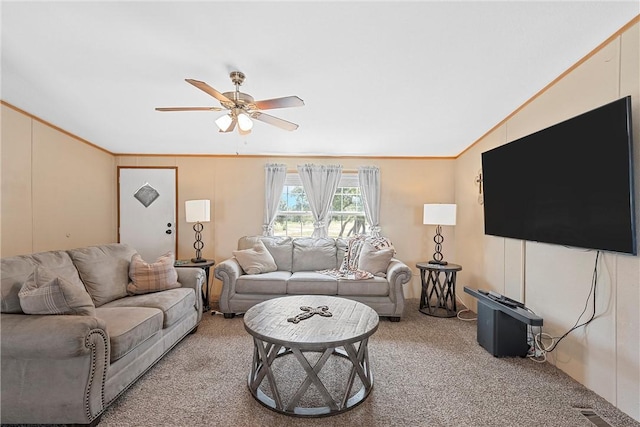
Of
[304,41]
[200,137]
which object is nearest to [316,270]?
[200,137]

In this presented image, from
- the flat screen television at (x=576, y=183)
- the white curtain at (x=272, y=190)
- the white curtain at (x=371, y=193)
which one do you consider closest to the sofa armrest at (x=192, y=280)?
the white curtain at (x=272, y=190)

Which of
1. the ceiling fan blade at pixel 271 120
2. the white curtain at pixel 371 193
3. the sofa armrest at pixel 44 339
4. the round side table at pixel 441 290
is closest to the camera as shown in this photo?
the sofa armrest at pixel 44 339

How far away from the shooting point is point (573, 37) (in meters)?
1.88

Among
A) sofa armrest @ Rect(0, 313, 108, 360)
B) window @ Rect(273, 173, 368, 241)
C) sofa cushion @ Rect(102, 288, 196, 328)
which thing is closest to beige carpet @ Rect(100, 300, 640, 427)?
sofa cushion @ Rect(102, 288, 196, 328)

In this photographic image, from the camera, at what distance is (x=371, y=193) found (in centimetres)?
449

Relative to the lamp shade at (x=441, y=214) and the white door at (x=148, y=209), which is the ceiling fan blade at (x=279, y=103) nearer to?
the lamp shade at (x=441, y=214)

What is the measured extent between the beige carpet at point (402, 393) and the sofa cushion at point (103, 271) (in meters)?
0.78

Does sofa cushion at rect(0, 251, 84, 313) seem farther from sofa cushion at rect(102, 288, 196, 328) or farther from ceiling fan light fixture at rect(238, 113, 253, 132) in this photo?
Result: ceiling fan light fixture at rect(238, 113, 253, 132)

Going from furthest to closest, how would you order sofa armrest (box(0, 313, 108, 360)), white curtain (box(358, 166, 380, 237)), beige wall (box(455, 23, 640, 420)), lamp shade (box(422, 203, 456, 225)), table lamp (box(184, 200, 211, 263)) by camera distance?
white curtain (box(358, 166, 380, 237)), table lamp (box(184, 200, 211, 263)), lamp shade (box(422, 203, 456, 225)), beige wall (box(455, 23, 640, 420)), sofa armrest (box(0, 313, 108, 360))

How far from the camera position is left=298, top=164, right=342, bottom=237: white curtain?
14.8 ft

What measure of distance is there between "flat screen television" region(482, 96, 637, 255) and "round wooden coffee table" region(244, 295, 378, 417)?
1521 mm

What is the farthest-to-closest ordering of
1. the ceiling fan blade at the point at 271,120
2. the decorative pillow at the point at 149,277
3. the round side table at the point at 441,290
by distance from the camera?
the round side table at the point at 441,290, the decorative pillow at the point at 149,277, the ceiling fan blade at the point at 271,120

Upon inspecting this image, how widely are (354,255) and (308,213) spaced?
3.78 feet

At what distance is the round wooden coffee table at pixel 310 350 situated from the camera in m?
1.77
